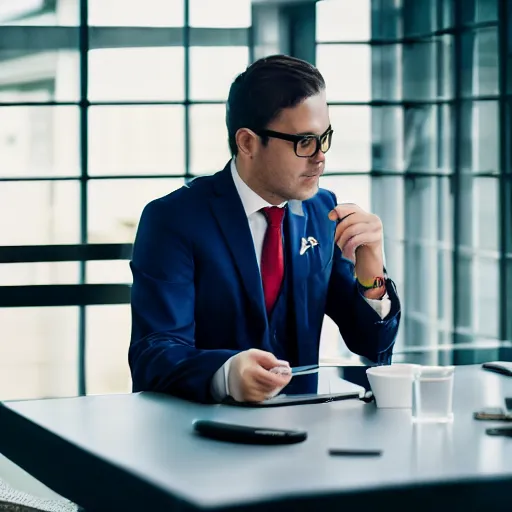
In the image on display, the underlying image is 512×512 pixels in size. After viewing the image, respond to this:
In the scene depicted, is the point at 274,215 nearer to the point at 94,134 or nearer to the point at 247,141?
the point at 247,141

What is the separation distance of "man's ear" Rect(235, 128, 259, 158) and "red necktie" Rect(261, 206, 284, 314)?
0.50 ft

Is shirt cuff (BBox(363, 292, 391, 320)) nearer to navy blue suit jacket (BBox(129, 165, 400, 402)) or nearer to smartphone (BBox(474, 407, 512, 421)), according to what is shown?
navy blue suit jacket (BBox(129, 165, 400, 402))

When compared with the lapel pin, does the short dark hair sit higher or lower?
higher

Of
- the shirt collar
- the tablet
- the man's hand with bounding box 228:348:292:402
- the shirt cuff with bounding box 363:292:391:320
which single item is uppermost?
the shirt collar

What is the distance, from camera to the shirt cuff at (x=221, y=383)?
1732 mm


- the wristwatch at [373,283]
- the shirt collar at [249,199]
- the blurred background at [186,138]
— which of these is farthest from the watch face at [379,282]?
the blurred background at [186,138]

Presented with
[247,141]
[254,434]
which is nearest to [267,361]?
[254,434]

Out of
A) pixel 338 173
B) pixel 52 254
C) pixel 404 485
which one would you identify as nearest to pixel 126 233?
pixel 52 254

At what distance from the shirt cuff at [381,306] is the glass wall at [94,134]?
8.09 ft

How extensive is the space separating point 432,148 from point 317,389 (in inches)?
147

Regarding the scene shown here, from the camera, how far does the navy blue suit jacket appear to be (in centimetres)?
201

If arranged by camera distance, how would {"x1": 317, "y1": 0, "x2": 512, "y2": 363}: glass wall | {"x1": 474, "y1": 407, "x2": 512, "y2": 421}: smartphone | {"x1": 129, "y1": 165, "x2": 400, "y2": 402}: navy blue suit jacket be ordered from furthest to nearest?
{"x1": 317, "y1": 0, "x2": 512, "y2": 363}: glass wall < {"x1": 129, "y1": 165, "x2": 400, "y2": 402}: navy blue suit jacket < {"x1": 474, "y1": 407, "x2": 512, "y2": 421}: smartphone

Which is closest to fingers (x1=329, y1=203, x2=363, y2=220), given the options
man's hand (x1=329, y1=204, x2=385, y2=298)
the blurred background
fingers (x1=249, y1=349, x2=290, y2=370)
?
man's hand (x1=329, y1=204, x2=385, y2=298)

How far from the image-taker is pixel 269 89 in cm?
218
